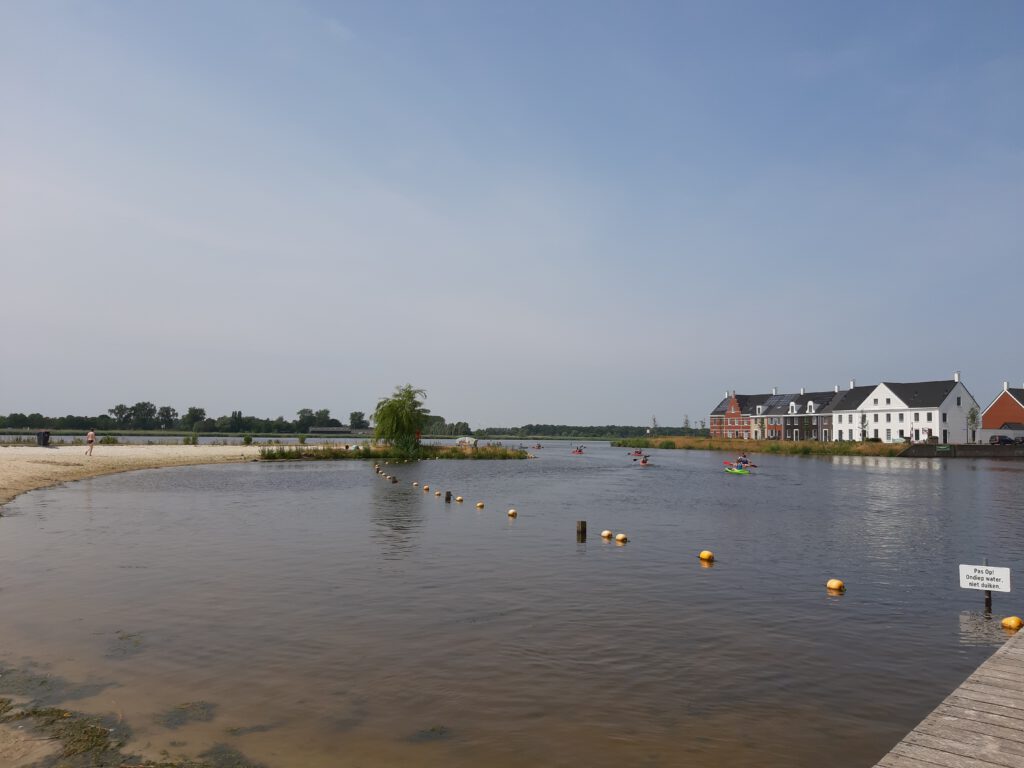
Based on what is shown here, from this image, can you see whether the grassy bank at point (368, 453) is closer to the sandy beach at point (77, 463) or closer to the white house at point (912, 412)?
the sandy beach at point (77, 463)

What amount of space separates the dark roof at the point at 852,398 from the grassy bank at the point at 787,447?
9.09m

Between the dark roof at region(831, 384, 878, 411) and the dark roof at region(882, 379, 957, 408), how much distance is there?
19.3 feet

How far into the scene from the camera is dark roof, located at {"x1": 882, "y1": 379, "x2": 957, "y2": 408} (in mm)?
101875

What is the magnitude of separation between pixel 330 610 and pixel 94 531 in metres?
14.1

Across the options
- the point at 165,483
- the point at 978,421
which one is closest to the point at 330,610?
the point at 165,483

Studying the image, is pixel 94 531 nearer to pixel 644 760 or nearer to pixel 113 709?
pixel 113 709

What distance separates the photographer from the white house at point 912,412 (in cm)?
10162

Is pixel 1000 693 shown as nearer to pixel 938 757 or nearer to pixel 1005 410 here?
pixel 938 757

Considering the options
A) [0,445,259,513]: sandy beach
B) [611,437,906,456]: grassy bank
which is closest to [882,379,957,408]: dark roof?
[611,437,906,456]: grassy bank

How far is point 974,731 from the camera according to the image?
754 centimetres

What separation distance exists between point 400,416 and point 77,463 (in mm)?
30427

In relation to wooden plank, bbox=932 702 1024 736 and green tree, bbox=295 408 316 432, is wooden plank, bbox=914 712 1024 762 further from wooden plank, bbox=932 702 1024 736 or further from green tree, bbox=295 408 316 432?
green tree, bbox=295 408 316 432

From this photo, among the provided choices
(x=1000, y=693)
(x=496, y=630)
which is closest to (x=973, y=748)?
(x=1000, y=693)

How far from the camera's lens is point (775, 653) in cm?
1259
